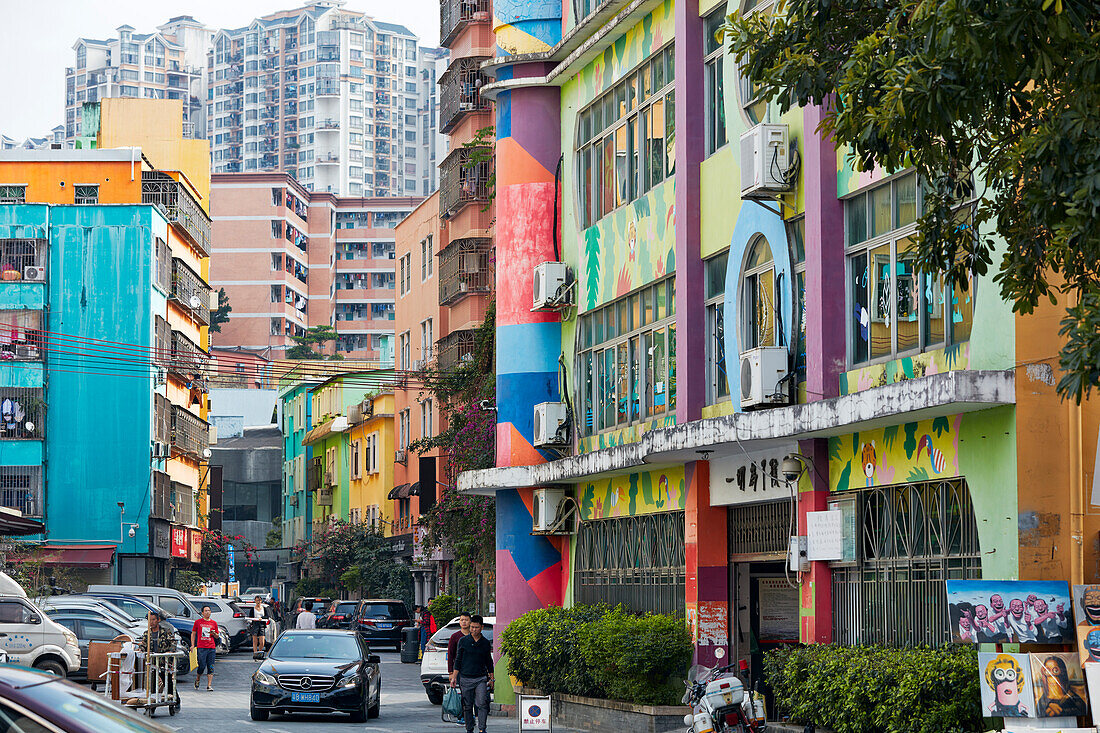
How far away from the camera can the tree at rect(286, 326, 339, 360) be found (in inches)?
4786

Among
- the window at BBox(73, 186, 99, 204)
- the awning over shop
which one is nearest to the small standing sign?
the awning over shop

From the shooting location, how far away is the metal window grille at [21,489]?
5881 centimetres

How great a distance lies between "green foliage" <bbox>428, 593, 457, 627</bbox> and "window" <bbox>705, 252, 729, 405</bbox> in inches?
1077

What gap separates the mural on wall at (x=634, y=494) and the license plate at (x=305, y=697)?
5.37 meters

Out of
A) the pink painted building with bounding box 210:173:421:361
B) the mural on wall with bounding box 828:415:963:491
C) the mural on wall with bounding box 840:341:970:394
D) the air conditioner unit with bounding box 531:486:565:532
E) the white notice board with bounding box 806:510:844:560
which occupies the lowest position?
the white notice board with bounding box 806:510:844:560

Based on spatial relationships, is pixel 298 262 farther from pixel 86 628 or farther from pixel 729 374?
pixel 729 374

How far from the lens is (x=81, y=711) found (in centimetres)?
768

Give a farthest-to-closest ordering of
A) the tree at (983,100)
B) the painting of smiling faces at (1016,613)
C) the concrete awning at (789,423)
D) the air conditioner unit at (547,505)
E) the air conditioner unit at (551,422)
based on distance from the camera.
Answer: the air conditioner unit at (547,505) → the air conditioner unit at (551,422) → the concrete awning at (789,423) → the painting of smiling faces at (1016,613) → the tree at (983,100)

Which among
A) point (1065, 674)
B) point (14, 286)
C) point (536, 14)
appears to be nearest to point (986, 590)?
point (1065, 674)

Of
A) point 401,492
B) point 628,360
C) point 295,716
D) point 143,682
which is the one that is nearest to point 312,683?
point 295,716

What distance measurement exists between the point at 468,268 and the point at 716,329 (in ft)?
92.5

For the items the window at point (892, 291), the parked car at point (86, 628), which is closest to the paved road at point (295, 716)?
the parked car at point (86, 628)

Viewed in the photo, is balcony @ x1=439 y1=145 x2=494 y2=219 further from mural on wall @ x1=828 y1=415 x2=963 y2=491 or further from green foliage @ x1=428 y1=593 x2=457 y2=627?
mural on wall @ x1=828 y1=415 x2=963 y2=491

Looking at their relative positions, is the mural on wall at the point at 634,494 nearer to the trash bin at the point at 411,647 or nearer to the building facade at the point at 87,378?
the trash bin at the point at 411,647
